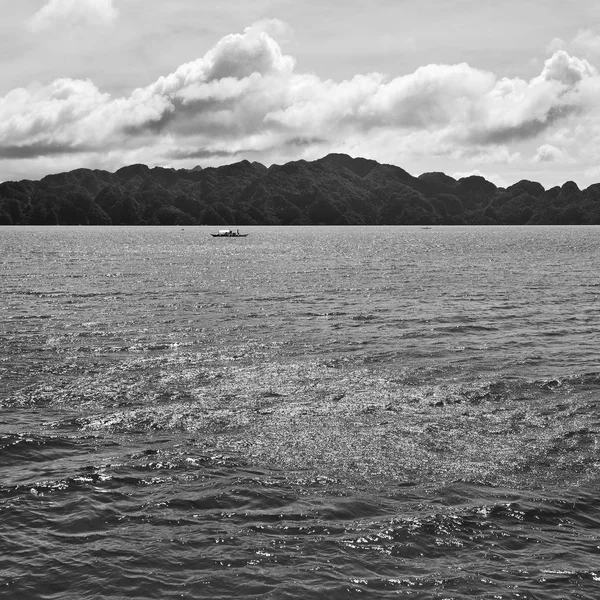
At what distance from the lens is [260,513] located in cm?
1762

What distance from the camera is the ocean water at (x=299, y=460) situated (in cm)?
1493

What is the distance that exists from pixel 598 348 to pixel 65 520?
111ft

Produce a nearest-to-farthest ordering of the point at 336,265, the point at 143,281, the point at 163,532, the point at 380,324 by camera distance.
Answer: the point at 163,532, the point at 380,324, the point at 143,281, the point at 336,265

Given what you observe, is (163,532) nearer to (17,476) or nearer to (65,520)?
(65,520)

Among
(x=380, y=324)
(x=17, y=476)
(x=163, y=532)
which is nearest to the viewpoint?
(x=163, y=532)

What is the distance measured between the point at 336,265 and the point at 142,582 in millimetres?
101200

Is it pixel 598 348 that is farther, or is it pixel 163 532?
pixel 598 348

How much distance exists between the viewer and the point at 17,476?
20250 millimetres

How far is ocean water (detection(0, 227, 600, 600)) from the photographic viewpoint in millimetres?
14930

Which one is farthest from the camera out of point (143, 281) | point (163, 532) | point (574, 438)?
point (143, 281)

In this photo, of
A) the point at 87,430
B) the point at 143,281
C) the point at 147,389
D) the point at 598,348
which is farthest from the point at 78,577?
the point at 143,281

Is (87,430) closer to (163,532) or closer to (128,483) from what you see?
(128,483)

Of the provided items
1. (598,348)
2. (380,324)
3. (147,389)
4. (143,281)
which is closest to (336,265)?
(143,281)

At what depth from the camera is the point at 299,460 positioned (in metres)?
21.6
